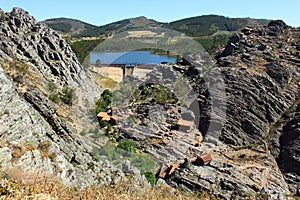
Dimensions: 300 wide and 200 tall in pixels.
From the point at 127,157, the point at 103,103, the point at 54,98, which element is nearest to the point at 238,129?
the point at 127,157

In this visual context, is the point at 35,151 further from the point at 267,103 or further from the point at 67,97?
the point at 267,103

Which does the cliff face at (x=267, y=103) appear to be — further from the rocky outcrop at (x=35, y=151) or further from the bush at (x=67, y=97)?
the rocky outcrop at (x=35, y=151)

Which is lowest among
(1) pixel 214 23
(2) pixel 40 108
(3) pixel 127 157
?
(3) pixel 127 157

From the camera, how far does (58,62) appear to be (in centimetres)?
3684

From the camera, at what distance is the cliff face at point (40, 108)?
36.9 feet

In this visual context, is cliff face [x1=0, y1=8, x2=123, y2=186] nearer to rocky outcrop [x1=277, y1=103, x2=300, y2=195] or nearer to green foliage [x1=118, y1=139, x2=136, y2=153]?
green foliage [x1=118, y1=139, x2=136, y2=153]

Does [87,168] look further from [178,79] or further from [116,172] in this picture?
[178,79]

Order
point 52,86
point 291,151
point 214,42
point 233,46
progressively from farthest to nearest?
1. point 214,42
2. point 233,46
3. point 52,86
4. point 291,151

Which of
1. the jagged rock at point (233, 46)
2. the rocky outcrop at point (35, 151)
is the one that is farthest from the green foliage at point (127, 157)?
the jagged rock at point (233, 46)

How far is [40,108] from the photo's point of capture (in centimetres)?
1769

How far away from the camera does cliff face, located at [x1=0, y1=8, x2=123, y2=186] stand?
36.9 feet

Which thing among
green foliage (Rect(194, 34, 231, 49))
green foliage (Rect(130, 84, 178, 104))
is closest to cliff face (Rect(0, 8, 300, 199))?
green foliage (Rect(130, 84, 178, 104))

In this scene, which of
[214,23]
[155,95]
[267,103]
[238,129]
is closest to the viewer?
[238,129]

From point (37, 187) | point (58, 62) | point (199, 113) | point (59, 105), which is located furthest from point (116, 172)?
point (58, 62)
